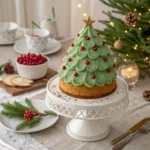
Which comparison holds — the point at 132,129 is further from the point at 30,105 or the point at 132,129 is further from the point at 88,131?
the point at 30,105

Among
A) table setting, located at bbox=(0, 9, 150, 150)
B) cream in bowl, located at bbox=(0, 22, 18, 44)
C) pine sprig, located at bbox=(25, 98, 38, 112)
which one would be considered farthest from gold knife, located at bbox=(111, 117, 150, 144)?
cream in bowl, located at bbox=(0, 22, 18, 44)

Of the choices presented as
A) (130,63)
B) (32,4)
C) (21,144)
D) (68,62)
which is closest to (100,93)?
(68,62)

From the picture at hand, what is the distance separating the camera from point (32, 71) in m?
1.17

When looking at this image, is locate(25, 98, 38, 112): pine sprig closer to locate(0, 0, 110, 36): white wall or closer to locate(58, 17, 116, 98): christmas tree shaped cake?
locate(58, 17, 116, 98): christmas tree shaped cake

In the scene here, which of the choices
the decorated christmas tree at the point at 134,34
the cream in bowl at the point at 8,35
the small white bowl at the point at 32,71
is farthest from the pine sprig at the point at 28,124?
the cream in bowl at the point at 8,35

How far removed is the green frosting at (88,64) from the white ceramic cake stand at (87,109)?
0.14 ft

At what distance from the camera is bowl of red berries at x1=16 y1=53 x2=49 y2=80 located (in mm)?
1164

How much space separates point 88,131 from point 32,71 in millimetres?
382

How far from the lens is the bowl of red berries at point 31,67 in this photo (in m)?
1.16

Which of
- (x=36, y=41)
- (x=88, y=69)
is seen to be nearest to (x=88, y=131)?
(x=88, y=69)

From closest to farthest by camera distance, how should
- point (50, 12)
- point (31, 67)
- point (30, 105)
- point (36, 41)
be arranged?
point (30, 105) < point (31, 67) < point (36, 41) < point (50, 12)

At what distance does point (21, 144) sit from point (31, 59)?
0.41 meters

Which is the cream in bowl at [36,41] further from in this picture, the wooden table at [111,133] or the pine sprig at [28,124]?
the pine sprig at [28,124]

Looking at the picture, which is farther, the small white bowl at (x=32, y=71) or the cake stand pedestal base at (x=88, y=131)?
the small white bowl at (x=32, y=71)
